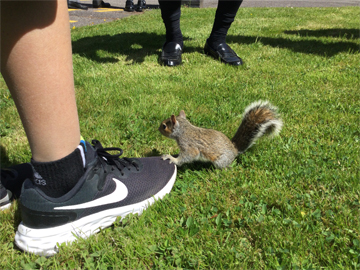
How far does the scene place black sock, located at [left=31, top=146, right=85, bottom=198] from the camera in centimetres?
127

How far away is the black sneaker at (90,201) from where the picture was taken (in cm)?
133

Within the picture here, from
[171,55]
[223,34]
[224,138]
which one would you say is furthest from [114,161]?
[223,34]

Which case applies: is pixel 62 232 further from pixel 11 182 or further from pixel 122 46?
pixel 122 46

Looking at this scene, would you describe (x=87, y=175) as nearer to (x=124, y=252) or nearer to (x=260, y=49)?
(x=124, y=252)

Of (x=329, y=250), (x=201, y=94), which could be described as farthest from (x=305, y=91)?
(x=329, y=250)

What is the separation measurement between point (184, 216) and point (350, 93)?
2639 millimetres

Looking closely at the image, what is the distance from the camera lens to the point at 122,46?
5262 millimetres

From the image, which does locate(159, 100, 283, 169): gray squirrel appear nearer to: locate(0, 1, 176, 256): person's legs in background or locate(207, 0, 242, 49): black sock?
locate(0, 1, 176, 256): person's legs in background

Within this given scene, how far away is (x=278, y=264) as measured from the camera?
4.13ft

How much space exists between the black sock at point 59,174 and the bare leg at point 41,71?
3cm

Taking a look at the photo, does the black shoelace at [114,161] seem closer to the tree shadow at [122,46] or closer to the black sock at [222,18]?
the tree shadow at [122,46]

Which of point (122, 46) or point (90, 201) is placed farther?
point (122, 46)

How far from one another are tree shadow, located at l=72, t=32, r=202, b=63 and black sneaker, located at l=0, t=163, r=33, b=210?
3.03m

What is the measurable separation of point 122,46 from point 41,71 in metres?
4.43
